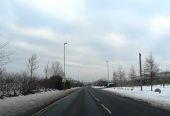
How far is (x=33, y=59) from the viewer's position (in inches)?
2216

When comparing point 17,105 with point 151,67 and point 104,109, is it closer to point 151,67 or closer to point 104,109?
point 104,109

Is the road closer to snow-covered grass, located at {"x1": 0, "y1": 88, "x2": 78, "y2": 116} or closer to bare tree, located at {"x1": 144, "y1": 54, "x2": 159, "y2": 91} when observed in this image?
snow-covered grass, located at {"x1": 0, "y1": 88, "x2": 78, "y2": 116}

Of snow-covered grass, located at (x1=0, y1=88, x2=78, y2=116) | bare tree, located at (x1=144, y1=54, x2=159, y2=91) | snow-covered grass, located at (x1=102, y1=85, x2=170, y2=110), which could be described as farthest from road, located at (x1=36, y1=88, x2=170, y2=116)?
bare tree, located at (x1=144, y1=54, x2=159, y2=91)

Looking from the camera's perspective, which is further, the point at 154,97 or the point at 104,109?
the point at 154,97

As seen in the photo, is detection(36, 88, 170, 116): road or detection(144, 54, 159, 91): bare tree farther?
detection(144, 54, 159, 91): bare tree

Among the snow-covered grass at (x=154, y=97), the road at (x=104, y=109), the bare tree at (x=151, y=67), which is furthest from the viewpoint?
the bare tree at (x=151, y=67)

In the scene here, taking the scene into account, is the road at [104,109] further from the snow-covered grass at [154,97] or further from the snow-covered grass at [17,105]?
the snow-covered grass at [17,105]

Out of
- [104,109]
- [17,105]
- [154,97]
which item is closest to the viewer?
[104,109]

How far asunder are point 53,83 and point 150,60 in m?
25.8

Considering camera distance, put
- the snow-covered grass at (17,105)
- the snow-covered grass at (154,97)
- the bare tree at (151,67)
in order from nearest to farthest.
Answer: the snow-covered grass at (17,105)
the snow-covered grass at (154,97)
the bare tree at (151,67)

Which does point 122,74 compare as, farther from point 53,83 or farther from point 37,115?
point 37,115

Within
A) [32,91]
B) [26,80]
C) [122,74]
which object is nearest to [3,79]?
[26,80]

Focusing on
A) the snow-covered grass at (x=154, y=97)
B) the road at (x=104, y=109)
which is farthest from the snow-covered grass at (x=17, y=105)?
the snow-covered grass at (x=154, y=97)

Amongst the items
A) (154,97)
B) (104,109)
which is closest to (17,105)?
(104,109)
